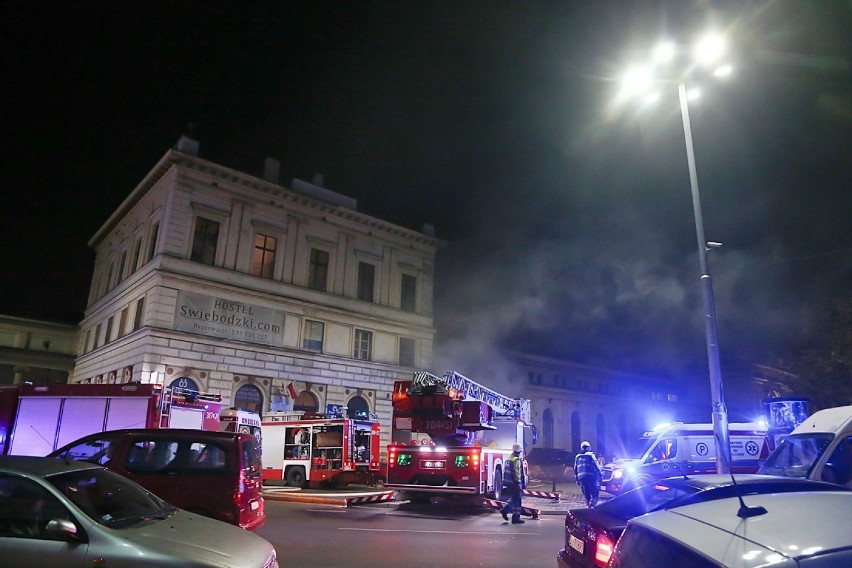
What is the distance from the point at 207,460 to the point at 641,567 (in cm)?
669

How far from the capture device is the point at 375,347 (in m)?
31.2

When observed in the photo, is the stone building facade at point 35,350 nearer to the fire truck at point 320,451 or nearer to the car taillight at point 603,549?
the fire truck at point 320,451

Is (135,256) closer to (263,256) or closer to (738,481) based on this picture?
(263,256)

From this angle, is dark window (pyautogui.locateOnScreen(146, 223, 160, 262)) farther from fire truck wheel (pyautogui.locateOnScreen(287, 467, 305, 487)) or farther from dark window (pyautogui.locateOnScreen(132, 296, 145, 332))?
fire truck wheel (pyautogui.locateOnScreen(287, 467, 305, 487))

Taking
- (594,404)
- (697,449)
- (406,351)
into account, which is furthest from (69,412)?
(594,404)

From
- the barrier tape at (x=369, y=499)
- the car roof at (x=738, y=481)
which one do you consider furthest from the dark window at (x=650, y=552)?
the barrier tape at (x=369, y=499)

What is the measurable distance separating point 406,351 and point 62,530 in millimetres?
28599

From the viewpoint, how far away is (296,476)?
2062 cm

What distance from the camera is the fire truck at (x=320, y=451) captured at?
66.4ft

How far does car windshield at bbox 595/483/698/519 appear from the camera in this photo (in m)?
5.20

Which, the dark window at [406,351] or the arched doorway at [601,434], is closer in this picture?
the dark window at [406,351]

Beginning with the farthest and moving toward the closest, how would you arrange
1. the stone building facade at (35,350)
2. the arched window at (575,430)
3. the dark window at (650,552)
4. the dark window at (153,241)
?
the arched window at (575,430)
the stone building facade at (35,350)
the dark window at (153,241)
the dark window at (650,552)

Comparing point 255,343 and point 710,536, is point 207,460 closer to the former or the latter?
point 710,536

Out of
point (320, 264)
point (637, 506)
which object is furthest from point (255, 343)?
point (637, 506)
